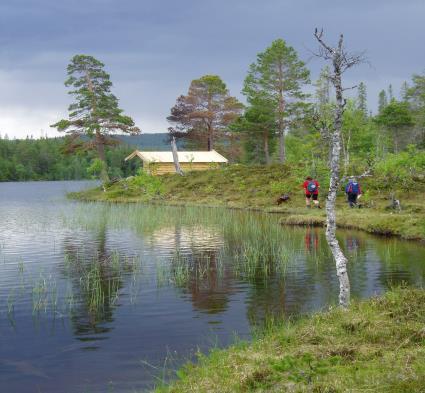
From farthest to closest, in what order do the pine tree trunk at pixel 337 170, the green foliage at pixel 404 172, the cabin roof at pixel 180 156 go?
the cabin roof at pixel 180 156 → the green foliage at pixel 404 172 → the pine tree trunk at pixel 337 170

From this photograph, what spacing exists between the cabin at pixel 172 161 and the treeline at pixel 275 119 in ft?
18.2

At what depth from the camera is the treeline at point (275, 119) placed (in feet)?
203

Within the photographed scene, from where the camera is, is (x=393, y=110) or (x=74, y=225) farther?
(x=393, y=110)

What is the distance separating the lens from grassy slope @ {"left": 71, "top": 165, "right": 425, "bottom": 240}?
27.8m

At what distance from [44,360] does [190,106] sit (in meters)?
75.5

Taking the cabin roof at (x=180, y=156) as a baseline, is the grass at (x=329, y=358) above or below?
below

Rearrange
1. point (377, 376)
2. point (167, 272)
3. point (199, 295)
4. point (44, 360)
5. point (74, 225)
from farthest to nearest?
point (74, 225) < point (167, 272) < point (199, 295) < point (44, 360) < point (377, 376)

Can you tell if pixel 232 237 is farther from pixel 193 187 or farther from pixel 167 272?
pixel 193 187

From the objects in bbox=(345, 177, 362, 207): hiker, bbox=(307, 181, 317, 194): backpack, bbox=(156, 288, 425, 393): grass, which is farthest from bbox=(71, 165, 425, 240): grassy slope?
bbox=(156, 288, 425, 393): grass

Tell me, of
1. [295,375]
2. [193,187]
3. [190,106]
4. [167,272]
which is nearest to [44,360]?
[295,375]

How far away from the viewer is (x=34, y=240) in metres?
26.8

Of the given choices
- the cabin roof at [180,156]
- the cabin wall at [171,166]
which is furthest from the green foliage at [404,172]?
the cabin roof at [180,156]

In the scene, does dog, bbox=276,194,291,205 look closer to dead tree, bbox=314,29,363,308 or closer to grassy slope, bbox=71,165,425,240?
grassy slope, bbox=71,165,425,240

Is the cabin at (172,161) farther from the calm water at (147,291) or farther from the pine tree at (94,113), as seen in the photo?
the calm water at (147,291)
